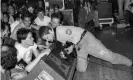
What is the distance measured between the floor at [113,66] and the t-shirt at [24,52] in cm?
119

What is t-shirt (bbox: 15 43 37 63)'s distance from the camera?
10.4ft

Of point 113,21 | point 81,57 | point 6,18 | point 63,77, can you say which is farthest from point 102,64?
point 113,21

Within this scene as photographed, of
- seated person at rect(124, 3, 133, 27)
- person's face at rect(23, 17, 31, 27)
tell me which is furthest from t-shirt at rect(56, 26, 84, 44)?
seated person at rect(124, 3, 133, 27)

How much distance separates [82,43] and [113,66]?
3.17 ft

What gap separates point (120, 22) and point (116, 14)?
4.25 ft

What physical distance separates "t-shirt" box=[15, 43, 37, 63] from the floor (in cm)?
119

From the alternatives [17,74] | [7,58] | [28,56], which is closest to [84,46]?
[28,56]

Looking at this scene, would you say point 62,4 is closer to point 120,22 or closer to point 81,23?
point 81,23

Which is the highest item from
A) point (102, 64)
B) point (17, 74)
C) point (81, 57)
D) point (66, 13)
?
point (66, 13)

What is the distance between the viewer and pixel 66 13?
242 inches

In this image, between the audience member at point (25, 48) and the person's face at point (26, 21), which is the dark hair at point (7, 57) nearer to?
the audience member at point (25, 48)

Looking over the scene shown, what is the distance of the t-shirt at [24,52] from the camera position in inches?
124

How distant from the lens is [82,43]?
3971mm

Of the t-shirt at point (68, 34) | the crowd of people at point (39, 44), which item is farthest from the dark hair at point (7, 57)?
the t-shirt at point (68, 34)
